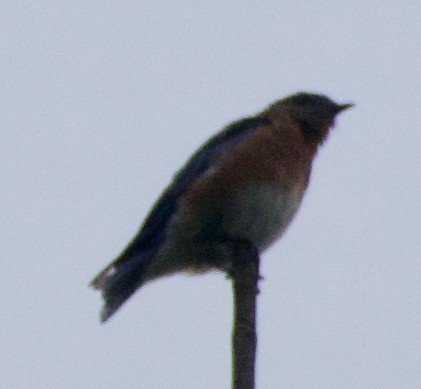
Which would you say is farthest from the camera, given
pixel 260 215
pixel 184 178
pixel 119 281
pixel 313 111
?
pixel 313 111

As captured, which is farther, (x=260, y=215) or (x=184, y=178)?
(x=184, y=178)

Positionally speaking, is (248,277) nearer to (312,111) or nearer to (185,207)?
(185,207)

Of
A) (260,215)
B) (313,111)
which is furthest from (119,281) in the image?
(313,111)

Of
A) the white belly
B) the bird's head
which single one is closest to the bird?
the white belly

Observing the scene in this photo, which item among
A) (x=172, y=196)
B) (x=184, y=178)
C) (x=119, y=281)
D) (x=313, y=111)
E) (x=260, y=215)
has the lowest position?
(x=119, y=281)

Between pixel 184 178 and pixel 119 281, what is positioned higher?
pixel 184 178

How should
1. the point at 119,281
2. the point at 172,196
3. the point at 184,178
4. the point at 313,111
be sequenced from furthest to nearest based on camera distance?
the point at 313,111 → the point at 184,178 → the point at 172,196 → the point at 119,281

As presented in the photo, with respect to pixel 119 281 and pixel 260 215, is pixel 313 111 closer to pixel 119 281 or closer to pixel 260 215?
pixel 260 215

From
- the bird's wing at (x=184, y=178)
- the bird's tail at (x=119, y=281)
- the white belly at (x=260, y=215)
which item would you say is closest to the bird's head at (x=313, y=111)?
the bird's wing at (x=184, y=178)

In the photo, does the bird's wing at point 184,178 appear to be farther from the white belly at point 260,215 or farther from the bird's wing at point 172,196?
the white belly at point 260,215
